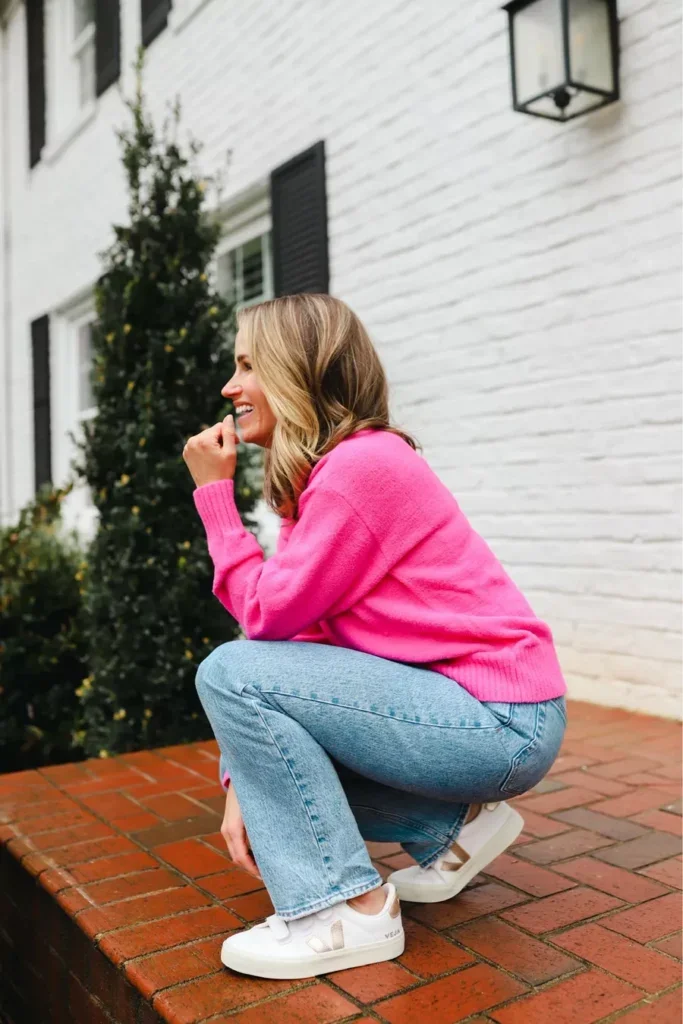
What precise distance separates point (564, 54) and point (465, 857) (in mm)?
2606

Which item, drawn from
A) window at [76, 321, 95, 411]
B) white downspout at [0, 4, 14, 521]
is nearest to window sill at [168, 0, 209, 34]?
window at [76, 321, 95, 411]

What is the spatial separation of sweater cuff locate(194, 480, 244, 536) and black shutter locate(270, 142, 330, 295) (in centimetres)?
333

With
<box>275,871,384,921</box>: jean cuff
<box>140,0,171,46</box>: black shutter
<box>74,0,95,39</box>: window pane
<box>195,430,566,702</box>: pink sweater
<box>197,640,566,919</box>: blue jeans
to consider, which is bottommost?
<box>275,871,384,921</box>: jean cuff

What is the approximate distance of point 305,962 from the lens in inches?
63.1

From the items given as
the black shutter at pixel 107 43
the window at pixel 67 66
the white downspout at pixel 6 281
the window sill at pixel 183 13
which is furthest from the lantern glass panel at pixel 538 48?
the white downspout at pixel 6 281

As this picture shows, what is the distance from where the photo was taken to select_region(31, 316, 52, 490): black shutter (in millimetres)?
8438

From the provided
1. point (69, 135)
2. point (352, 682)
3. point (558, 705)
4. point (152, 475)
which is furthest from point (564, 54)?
point (69, 135)

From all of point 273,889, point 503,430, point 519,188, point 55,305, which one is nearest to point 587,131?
point 519,188

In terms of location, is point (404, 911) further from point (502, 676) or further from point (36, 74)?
point (36, 74)

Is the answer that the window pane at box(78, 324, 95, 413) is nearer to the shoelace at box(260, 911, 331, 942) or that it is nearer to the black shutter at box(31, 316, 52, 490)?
Answer: the black shutter at box(31, 316, 52, 490)

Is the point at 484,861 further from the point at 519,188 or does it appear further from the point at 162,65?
the point at 162,65

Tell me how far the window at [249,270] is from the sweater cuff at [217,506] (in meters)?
4.18

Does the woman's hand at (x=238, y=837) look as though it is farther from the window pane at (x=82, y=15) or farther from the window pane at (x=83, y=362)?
the window pane at (x=82, y=15)

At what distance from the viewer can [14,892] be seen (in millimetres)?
2318
